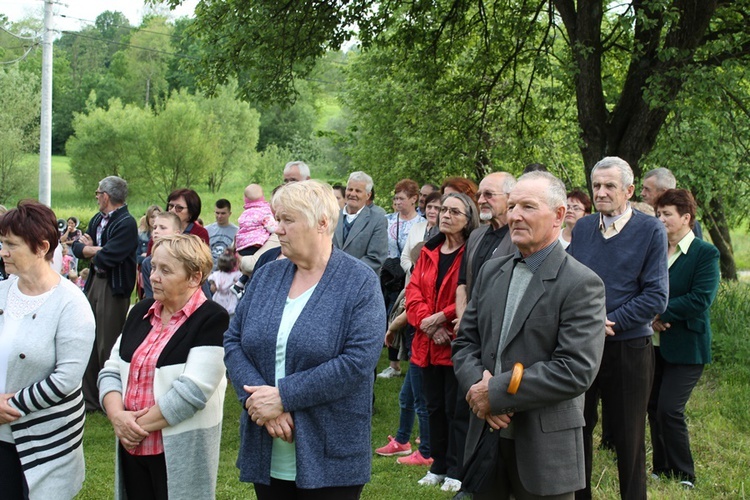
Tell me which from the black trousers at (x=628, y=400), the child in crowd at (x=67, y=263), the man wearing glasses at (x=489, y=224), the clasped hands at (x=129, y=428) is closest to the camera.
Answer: the clasped hands at (x=129, y=428)

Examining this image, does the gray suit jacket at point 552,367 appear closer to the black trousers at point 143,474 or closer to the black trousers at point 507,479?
the black trousers at point 507,479

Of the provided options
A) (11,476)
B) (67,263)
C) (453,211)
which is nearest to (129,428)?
(11,476)

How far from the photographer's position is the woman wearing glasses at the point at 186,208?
24.4ft

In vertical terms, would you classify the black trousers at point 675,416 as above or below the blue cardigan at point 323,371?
below

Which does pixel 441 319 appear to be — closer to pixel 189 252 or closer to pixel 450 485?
pixel 450 485

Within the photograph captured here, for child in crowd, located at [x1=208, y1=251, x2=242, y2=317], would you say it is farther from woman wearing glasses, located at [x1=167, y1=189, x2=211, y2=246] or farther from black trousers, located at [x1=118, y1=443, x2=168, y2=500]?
black trousers, located at [x1=118, y1=443, x2=168, y2=500]

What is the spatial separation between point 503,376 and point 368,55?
2004cm

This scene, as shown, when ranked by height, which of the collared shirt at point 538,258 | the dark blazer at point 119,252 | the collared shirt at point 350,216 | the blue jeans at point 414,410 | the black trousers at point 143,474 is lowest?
the blue jeans at point 414,410

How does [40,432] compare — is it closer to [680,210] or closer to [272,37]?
[680,210]

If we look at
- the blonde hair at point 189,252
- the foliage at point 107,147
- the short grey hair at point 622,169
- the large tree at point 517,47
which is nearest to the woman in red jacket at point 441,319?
the short grey hair at point 622,169

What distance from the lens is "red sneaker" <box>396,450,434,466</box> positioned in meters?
6.32

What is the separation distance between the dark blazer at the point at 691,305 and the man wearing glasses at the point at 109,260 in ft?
15.7

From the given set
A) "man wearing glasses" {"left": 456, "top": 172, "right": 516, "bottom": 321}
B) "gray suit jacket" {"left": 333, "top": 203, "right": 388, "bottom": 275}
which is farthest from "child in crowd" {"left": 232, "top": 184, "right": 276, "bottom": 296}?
"man wearing glasses" {"left": 456, "top": 172, "right": 516, "bottom": 321}

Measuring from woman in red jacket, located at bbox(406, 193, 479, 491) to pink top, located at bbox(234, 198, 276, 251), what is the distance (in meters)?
2.66
